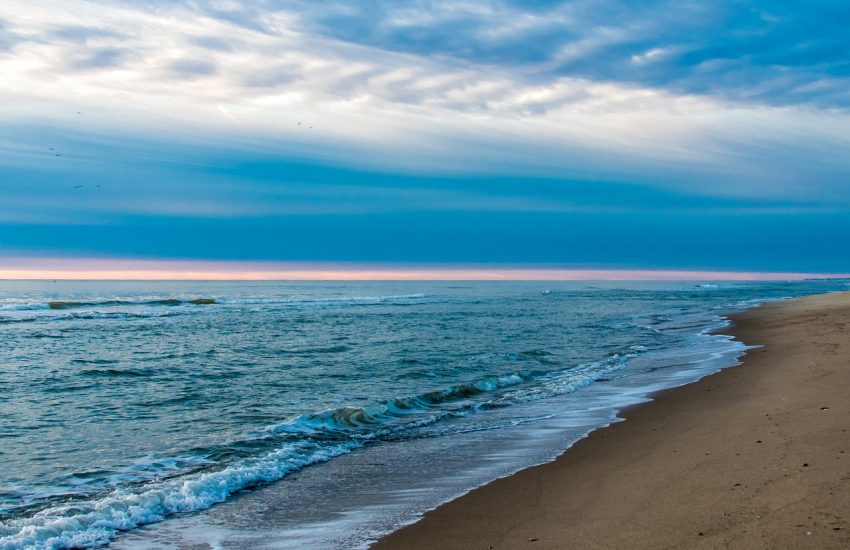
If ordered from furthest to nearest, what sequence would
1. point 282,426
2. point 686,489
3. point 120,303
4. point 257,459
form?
point 120,303
point 282,426
point 257,459
point 686,489

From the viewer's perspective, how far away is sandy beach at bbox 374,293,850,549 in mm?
5207

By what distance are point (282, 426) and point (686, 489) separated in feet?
23.6

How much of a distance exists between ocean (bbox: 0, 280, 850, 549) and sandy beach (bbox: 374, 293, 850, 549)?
607mm

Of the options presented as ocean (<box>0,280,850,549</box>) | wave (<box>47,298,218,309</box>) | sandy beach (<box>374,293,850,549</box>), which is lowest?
wave (<box>47,298,218,309</box>)

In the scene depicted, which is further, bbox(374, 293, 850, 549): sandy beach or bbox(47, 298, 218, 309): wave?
bbox(47, 298, 218, 309): wave

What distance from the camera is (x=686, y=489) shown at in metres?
6.48

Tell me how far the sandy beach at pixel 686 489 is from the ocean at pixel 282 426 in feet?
1.99

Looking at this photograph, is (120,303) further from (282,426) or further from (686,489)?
(686,489)

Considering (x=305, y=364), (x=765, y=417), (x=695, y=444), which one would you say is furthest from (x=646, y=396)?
(x=305, y=364)

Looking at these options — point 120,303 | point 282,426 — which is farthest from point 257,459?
point 120,303

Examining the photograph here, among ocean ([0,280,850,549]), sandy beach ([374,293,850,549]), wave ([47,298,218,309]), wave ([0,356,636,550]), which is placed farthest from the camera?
wave ([47,298,218,309])

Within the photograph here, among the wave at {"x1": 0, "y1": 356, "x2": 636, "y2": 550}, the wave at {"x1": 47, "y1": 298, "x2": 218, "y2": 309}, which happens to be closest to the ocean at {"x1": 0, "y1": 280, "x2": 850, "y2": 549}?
the wave at {"x1": 0, "y1": 356, "x2": 636, "y2": 550}

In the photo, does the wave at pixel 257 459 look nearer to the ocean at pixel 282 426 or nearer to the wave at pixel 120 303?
the ocean at pixel 282 426

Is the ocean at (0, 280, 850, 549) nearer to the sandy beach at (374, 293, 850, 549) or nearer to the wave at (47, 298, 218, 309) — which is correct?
the sandy beach at (374, 293, 850, 549)
